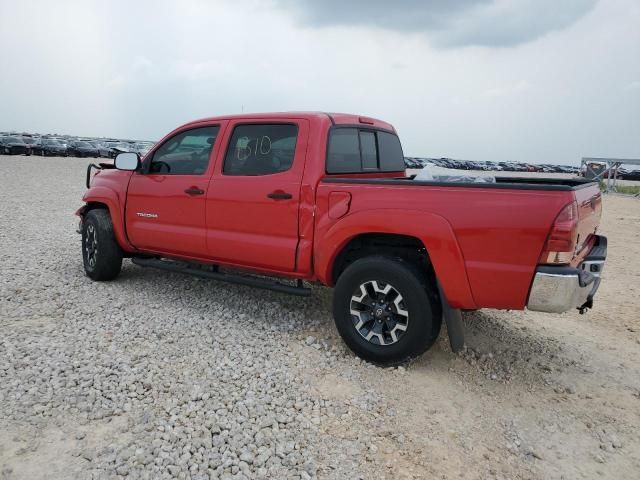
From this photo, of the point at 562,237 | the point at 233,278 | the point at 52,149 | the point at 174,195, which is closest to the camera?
the point at 562,237

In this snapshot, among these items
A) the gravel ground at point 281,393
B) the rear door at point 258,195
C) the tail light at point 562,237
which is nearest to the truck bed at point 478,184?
the tail light at point 562,237

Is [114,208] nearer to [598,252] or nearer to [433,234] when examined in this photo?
[433,234]

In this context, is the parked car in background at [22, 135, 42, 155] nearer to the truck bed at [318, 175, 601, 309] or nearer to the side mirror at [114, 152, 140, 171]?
the side mirror at [114, 152, 140, 171]

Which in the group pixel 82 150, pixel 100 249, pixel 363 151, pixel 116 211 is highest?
pixel 363 151

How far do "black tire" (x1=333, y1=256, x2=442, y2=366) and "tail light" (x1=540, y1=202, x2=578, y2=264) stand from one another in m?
0.84

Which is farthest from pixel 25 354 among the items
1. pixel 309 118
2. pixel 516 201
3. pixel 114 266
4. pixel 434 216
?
pixel 516 201

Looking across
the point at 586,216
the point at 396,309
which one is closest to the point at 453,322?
the point at 396,309

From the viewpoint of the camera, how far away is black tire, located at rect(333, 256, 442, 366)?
11.8 ft

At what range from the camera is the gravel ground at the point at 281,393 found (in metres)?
2.77

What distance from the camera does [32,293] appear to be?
5234 mm

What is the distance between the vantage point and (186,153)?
5125 millimetres

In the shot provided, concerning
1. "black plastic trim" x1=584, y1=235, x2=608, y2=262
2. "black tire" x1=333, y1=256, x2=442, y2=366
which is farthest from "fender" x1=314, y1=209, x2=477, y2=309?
"black plastic trim" x1=584, y1=235, x2=608, y2=262

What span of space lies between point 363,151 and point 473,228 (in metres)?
1.73

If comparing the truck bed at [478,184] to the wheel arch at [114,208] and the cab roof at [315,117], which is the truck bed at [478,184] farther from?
the wheel arch at [114,208]
